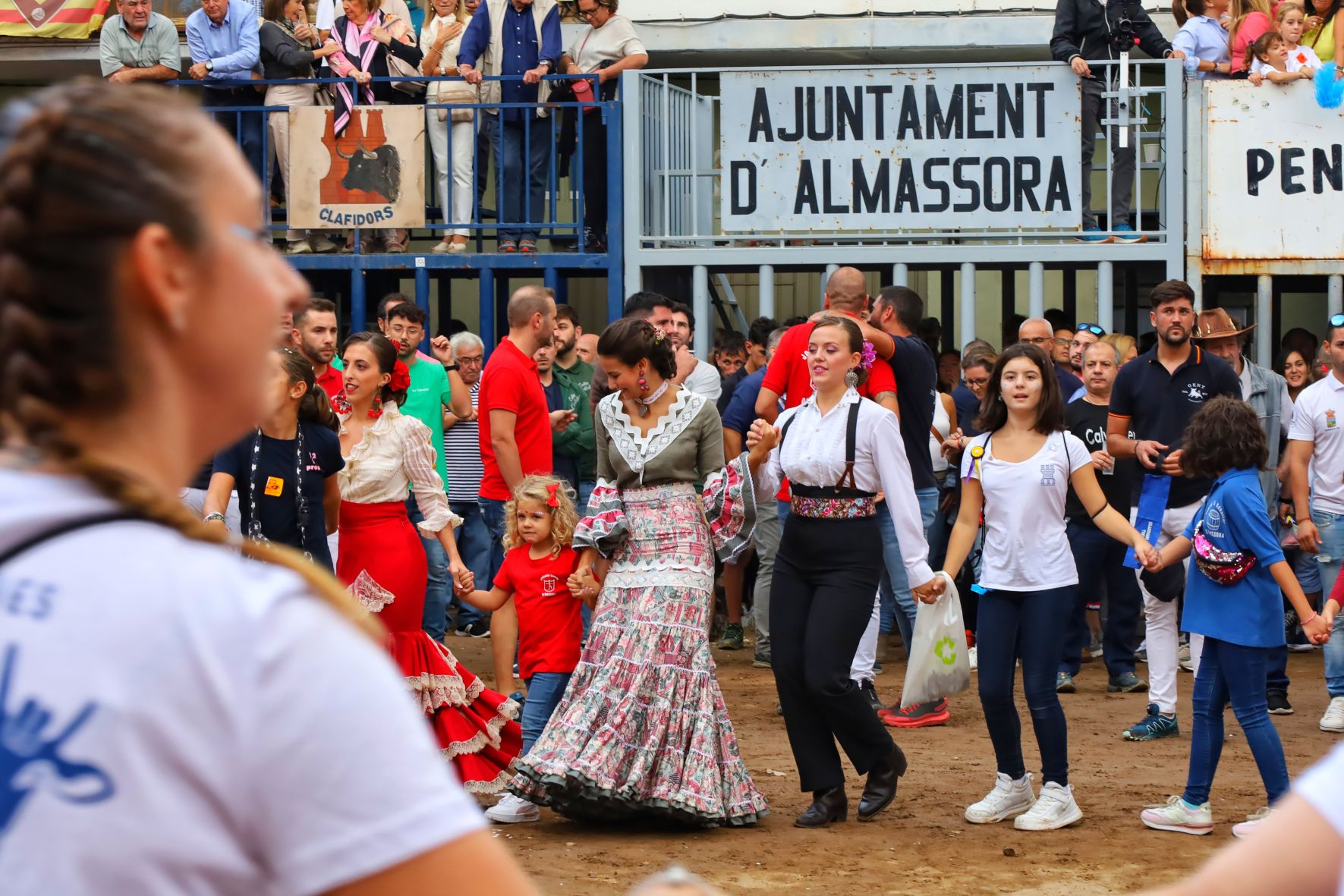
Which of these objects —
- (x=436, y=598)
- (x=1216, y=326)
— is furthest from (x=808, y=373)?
(x=1216, y=326)

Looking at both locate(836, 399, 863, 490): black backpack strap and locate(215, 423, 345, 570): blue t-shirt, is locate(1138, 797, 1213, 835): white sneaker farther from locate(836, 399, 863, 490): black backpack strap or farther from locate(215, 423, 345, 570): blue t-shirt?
locate(215, 423, 345, 570): blue t-shirt

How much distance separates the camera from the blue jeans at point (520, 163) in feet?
40.9

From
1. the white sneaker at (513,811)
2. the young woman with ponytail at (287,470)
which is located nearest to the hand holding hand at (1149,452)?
the white sneaker at (513,811)

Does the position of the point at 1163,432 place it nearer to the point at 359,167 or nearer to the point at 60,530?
the point at 359,167

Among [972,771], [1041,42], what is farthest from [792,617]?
[1041,42]

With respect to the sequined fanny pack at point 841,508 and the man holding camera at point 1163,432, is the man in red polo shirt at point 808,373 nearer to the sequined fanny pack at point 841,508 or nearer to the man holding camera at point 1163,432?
the man holding camera at point 1163,432

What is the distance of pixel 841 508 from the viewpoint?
20.7ft

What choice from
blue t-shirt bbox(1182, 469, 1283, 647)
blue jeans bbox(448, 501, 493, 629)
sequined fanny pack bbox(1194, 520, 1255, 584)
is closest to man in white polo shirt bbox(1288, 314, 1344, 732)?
blue t-shirt bbox(1182, 469, 1283, 647)

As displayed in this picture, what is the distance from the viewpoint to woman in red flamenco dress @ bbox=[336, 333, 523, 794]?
6.62m

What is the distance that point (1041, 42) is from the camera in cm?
1538

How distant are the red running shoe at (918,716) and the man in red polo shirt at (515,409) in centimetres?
199

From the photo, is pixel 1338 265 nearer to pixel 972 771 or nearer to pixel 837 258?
pixel 837 258

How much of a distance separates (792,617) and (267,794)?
533 cm

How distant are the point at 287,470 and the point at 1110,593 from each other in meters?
5.08
